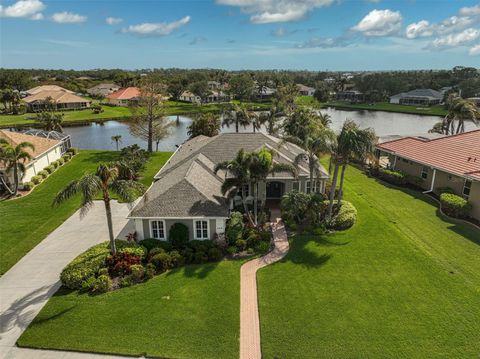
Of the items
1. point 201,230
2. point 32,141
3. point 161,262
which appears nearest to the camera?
point 161,262

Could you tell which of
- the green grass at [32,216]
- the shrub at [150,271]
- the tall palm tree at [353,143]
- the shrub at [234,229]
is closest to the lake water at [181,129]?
the green grass at [32,216]

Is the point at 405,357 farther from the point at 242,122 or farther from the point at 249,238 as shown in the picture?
Result: the point at 242,122

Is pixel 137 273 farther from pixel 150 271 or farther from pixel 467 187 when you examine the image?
pixel 467 187

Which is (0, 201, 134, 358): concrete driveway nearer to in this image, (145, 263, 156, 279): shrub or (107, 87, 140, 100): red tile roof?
(145, 263, 156, 279): shrub

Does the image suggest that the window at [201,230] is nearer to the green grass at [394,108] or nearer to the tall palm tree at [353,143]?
the tall palm tree at [353,143]

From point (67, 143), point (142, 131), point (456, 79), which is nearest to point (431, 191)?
point (142, 131)

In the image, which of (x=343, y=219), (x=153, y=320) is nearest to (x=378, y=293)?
(x=343, y=219)

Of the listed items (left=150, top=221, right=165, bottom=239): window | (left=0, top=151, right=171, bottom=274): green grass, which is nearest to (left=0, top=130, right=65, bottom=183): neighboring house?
(left=0, top=151, right=171, bottom=274): green grass
